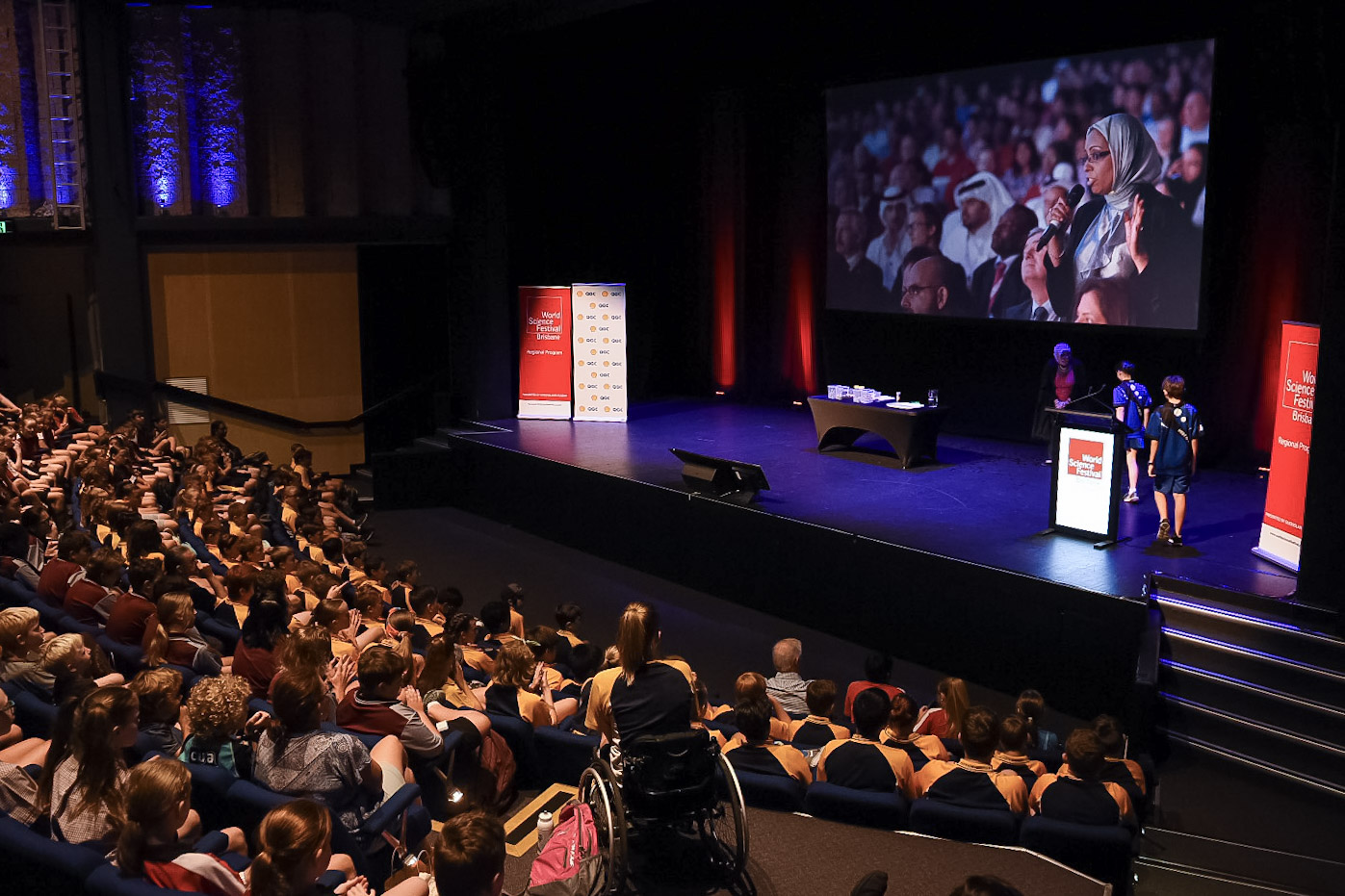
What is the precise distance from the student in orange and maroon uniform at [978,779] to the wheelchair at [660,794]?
909 millimetres

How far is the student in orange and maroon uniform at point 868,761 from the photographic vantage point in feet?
14.5

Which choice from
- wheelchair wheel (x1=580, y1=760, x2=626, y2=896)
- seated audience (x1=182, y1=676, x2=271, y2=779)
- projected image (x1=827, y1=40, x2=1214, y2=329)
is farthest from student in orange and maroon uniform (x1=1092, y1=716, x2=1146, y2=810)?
projected image (x1=827, y1=40, x2=1214, y2=329)

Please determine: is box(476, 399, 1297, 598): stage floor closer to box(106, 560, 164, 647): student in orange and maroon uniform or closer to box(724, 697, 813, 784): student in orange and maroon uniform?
box(724, 697, 813, 784): student in orange and maroon uniform

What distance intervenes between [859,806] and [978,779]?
46 cm

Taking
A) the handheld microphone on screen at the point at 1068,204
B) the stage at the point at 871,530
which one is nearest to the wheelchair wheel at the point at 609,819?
the stage at the point at 871,530

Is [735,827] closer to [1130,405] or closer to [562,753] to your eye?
[562,753]

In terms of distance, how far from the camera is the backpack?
3.78m

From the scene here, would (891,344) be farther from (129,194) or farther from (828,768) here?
(828,768)

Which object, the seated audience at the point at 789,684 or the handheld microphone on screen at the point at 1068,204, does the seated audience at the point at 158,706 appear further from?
the handheld microphone on screen at the point at 1068,204

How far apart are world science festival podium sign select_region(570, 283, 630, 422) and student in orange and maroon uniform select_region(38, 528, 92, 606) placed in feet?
24.4

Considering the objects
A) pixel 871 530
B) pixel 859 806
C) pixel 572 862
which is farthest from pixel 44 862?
pixel 871 530

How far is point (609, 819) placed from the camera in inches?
146

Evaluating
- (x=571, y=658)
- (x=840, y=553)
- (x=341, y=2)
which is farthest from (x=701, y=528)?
(x=341, y=2)

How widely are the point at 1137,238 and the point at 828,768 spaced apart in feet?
25.0
